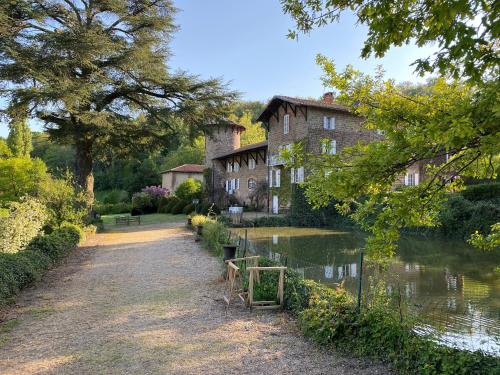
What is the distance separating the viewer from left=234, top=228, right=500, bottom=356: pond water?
19.3ft

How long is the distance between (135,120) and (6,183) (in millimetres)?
6693

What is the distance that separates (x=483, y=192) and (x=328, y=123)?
10.4 m

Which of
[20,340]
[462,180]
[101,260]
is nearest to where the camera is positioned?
[462,180]

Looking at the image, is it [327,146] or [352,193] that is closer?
[352,193]

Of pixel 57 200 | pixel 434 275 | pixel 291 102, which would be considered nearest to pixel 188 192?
pixel 291 102

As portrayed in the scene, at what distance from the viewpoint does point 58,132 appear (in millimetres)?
18859

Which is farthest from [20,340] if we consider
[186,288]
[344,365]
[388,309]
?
[388,309]

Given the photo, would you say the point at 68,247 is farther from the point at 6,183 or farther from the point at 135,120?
the point at 135,120

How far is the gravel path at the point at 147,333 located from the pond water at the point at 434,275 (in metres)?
1.66

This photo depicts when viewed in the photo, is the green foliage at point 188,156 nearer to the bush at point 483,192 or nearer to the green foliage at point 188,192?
the green foliage at point 188,192

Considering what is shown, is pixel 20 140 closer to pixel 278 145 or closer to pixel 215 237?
pixel 278 145

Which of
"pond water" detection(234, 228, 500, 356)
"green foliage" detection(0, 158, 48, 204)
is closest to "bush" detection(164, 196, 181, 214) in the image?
"green foliage" detection(0, 158, 48, 204)

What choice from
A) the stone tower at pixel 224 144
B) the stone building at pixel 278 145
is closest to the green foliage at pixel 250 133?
the stone tower at pixel 224 144

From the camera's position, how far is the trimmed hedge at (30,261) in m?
7.08
